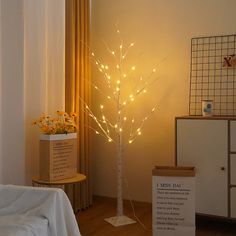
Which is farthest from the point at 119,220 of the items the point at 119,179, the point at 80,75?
the point at 80,75

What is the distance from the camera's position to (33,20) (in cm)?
301

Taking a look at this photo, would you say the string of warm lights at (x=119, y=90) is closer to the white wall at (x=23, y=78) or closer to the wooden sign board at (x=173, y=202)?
the white wall at (x=23, y=78)

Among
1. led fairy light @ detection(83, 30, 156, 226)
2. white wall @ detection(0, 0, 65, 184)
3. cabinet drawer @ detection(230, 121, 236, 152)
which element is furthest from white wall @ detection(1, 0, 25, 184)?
cabinet drawer @ detection(230, 121, 236, 152)

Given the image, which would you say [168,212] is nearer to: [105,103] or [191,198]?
[191,198]

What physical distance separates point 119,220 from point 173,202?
0.71 m

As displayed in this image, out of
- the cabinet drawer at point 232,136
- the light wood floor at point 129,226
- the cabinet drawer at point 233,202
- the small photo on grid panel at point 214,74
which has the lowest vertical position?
the light wood floor at point 129,226

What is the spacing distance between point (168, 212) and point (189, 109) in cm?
116

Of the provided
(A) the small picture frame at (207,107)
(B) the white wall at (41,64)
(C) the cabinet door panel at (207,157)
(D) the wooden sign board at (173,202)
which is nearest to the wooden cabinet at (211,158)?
(C) the cabinet door panel at (207,157)

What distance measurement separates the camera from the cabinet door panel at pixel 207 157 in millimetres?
3002

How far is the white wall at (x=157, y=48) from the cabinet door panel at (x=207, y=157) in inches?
20.4

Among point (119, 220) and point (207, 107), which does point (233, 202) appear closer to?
point (207, 107)

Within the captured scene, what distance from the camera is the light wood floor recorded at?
3.06 meters

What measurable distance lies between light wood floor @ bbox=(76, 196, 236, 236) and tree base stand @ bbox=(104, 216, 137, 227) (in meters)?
0.06

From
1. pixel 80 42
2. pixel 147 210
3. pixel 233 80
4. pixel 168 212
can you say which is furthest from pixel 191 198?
pixel 80 42
